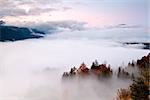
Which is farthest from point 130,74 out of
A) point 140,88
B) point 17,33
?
point 17,33

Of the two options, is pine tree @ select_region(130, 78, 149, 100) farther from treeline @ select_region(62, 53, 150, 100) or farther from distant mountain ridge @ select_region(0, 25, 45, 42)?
distant mountain ridge @ select_region(0, 25, 45, 42)

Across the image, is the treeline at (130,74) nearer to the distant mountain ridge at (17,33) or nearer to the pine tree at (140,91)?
the pine tree at (140,91)

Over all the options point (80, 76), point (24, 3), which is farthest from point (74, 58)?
point (24, 3)

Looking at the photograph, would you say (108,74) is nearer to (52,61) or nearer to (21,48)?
(52,61)

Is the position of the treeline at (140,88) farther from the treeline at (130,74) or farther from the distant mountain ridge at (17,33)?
the distant mountain ridge at (17,33)

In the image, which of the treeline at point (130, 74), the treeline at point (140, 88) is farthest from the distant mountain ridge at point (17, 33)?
the treeline at point (140, 88)

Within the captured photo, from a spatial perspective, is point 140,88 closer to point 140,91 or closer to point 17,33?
point 140,91

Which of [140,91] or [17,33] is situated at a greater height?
[17,33]

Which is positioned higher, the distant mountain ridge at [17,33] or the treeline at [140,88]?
the distant mountain ridge at [17,33]

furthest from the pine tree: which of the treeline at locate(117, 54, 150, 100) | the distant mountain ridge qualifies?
the distant mountain ridge
